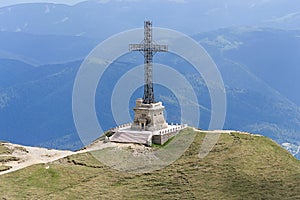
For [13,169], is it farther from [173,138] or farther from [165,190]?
[173,138]

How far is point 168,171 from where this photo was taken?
5006 cm

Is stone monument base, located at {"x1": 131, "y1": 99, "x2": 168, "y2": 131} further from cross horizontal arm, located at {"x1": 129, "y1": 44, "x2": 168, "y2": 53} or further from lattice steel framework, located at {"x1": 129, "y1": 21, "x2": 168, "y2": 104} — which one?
cross horizontal arm, located at {"x1": 129, "y1": 44, "x2": 168, "y2": 53}

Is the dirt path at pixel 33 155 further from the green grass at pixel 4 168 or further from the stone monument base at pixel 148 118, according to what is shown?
the stone monument base at pixel 148 118

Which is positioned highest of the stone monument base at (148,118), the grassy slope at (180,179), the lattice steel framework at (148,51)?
the lattice steel framework at (148,51)

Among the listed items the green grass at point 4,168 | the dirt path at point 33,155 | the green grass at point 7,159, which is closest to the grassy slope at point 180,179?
the dirt path at point 33,155

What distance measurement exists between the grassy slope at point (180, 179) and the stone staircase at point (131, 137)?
650 cm

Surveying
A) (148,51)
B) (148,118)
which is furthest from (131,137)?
(148,51)

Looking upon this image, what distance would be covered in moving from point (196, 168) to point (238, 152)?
5268 mm

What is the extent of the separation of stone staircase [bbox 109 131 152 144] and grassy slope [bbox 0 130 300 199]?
650cm

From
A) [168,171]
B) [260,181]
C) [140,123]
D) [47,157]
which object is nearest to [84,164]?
[47,157]

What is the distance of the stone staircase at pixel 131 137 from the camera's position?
58.4m

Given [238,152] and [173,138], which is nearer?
[238,152]

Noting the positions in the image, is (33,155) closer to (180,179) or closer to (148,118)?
(148,118)

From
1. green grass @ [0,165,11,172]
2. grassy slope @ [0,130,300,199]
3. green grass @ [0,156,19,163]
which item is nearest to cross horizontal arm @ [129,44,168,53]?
grassy slope @ [0,130,300,199]
